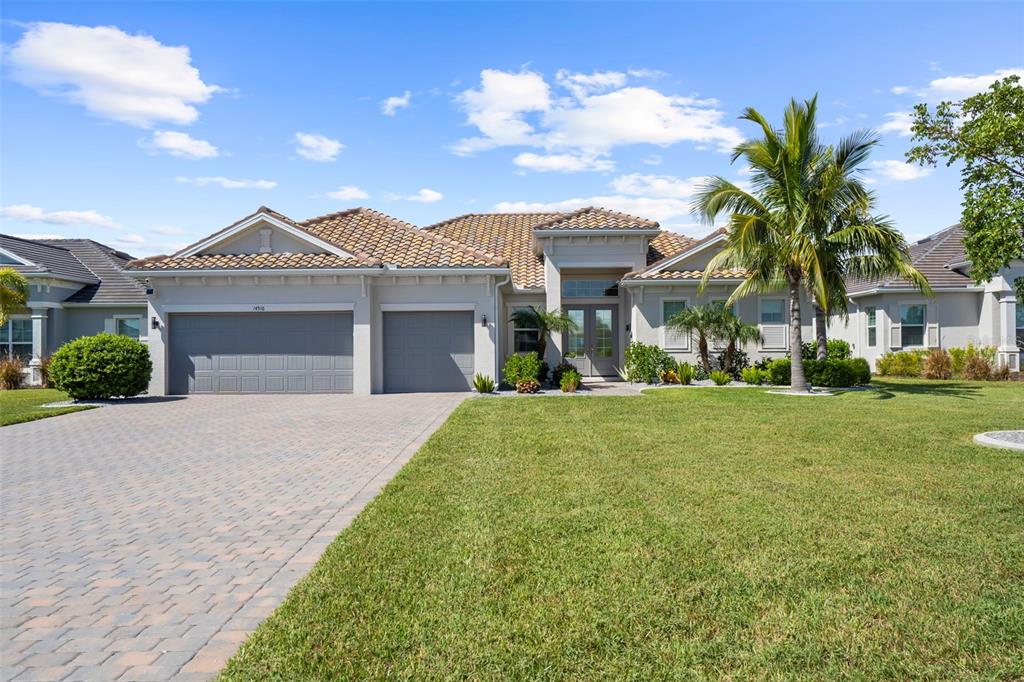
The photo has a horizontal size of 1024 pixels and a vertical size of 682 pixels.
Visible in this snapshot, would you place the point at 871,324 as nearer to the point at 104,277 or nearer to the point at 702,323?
the point at 702,323

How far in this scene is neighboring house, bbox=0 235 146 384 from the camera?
22.5 m

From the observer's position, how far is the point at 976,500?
19.2 ft

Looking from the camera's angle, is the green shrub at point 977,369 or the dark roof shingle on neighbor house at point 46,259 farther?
the dark roof shingle on neighbor house at point 46,259

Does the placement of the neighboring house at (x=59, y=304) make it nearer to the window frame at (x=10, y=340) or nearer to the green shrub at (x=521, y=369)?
the window frame at (x=10, y=340)

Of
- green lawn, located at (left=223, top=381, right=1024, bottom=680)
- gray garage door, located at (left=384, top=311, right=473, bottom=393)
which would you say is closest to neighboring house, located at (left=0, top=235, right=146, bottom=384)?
gray garage door, located at (left=384, top=311, right=473, bottom=393)

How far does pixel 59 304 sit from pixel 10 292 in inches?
195

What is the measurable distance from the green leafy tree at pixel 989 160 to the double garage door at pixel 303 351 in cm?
1187

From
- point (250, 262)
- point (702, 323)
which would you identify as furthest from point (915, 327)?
point (250, 262)

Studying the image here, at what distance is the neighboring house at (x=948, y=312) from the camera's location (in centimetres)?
2212

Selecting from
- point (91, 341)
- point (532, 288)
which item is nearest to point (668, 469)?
point (532, 288)

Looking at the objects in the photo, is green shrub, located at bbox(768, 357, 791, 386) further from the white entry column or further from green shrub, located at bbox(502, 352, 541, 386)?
the white entry column

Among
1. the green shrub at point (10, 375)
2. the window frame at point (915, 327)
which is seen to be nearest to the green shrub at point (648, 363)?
the window frame at point (915, 327)

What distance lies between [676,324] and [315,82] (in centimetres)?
1213

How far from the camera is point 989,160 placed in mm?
8820
